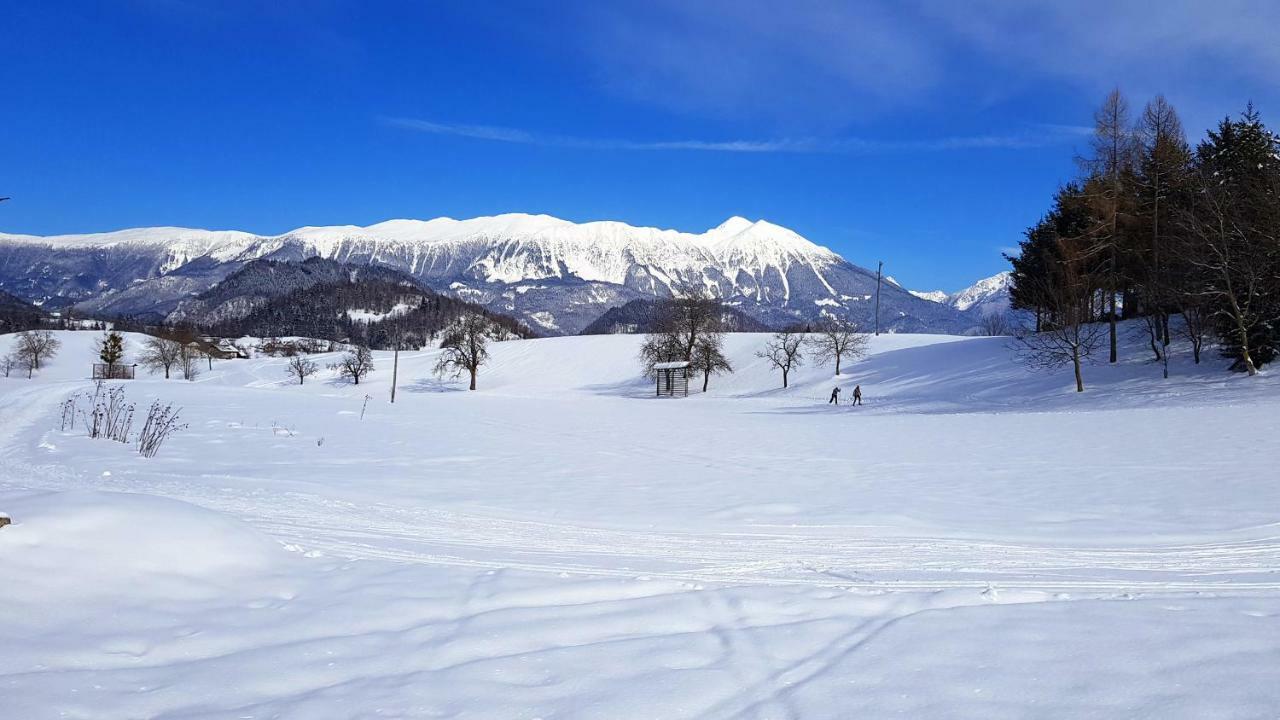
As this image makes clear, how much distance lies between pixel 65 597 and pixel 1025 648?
5483 mm

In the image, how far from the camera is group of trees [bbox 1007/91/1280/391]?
26.8 meters

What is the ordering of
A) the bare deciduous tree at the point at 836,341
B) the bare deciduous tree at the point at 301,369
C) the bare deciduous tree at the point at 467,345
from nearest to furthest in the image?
1. the bare deciduous tree at the point at 836,341
2. the bare deciduous tree at the point at 467,345
3. the bare deciduous tree at the point at 301,369

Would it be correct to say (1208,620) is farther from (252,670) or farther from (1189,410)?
(1189,410)

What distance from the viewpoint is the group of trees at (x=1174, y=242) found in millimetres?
26828

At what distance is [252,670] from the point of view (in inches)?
137

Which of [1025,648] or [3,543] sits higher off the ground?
[3,543]

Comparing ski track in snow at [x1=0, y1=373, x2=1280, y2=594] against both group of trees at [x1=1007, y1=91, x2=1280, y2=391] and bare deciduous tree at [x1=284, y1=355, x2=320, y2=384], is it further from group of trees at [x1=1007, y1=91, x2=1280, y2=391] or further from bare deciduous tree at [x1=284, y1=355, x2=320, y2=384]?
bare deciduous tree at [x1=284, y1=355, x2=320, y2=384]

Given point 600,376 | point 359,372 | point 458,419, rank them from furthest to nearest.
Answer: point 359,372, point 600,376, point 458,419

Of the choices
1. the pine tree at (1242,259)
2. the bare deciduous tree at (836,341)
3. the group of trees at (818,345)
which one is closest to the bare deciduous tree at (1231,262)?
the pine tree at (1242,259)

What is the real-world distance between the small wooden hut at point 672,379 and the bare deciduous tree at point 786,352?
7.45 m

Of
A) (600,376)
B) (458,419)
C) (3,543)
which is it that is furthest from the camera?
(600,376)

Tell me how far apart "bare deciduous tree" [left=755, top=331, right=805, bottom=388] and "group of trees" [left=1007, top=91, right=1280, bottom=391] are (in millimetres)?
16717

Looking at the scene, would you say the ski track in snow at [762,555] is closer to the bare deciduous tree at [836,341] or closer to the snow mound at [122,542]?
the snow mound at [122,542]

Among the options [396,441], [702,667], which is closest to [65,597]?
[702,667]
